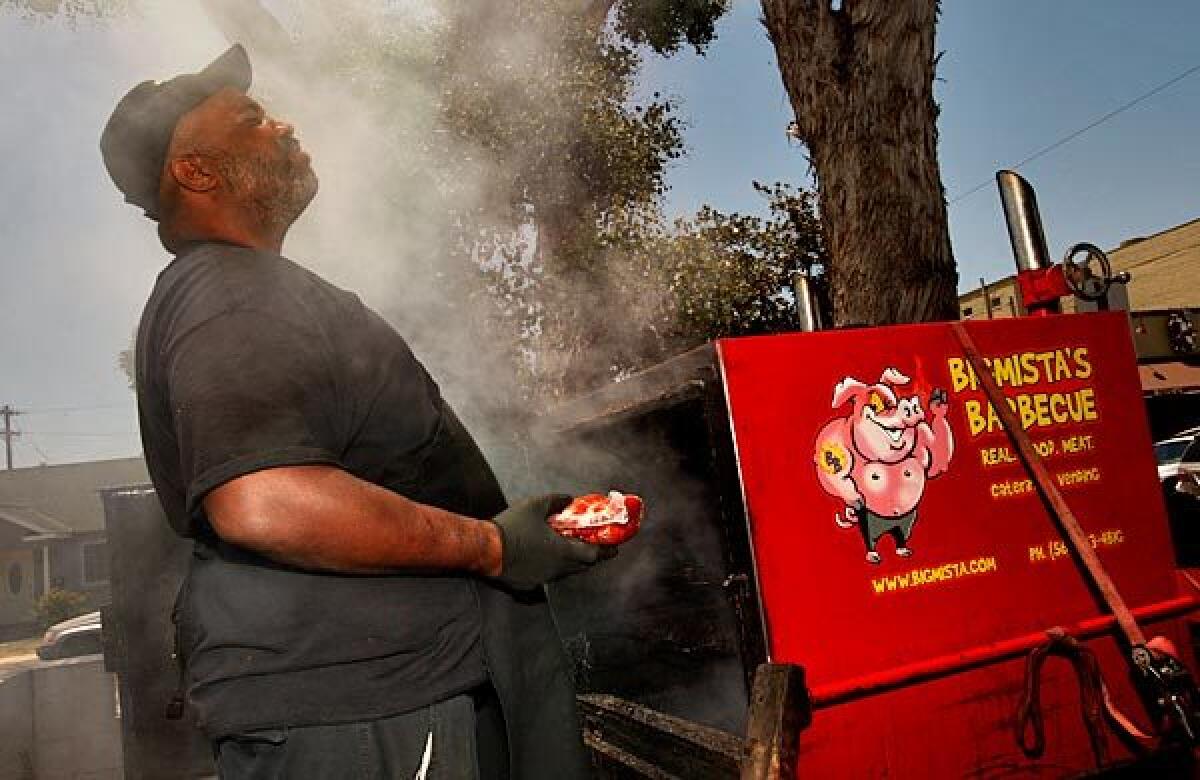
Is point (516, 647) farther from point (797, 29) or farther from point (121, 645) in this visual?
point (797, 29)

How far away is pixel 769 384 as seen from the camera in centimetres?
204

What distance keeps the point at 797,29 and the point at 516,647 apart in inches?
152

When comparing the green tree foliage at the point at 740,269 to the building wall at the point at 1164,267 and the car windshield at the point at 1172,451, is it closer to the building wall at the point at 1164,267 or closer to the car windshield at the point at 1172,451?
the car windshield at the point at 1172,451

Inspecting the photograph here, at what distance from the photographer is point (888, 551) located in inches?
82.5

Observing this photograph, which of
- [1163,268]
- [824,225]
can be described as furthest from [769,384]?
[1163,268]

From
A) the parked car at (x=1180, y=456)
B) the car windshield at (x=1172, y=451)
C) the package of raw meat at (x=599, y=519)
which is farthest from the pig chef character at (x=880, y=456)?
the car windshield at (x=1172, y=451)

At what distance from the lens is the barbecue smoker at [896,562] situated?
199 centimetres

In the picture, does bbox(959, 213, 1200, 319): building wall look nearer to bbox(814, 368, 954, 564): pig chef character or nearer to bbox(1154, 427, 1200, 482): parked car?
bbox(1154, 427, 1200, 482): parked car

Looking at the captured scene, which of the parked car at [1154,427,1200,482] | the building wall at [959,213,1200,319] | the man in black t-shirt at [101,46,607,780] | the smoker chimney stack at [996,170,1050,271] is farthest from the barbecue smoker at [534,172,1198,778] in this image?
the building wall at [959,213,1200,319]

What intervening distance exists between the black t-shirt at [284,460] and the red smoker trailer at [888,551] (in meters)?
0.86

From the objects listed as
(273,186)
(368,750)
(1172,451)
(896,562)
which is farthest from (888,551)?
(1172,451)

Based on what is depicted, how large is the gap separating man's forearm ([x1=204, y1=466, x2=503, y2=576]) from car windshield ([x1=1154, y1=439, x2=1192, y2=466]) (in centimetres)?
1300

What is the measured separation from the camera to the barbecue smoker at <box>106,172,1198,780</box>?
199cm

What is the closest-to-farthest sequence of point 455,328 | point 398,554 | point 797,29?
point 398,554, point 797,29, point 455,328
